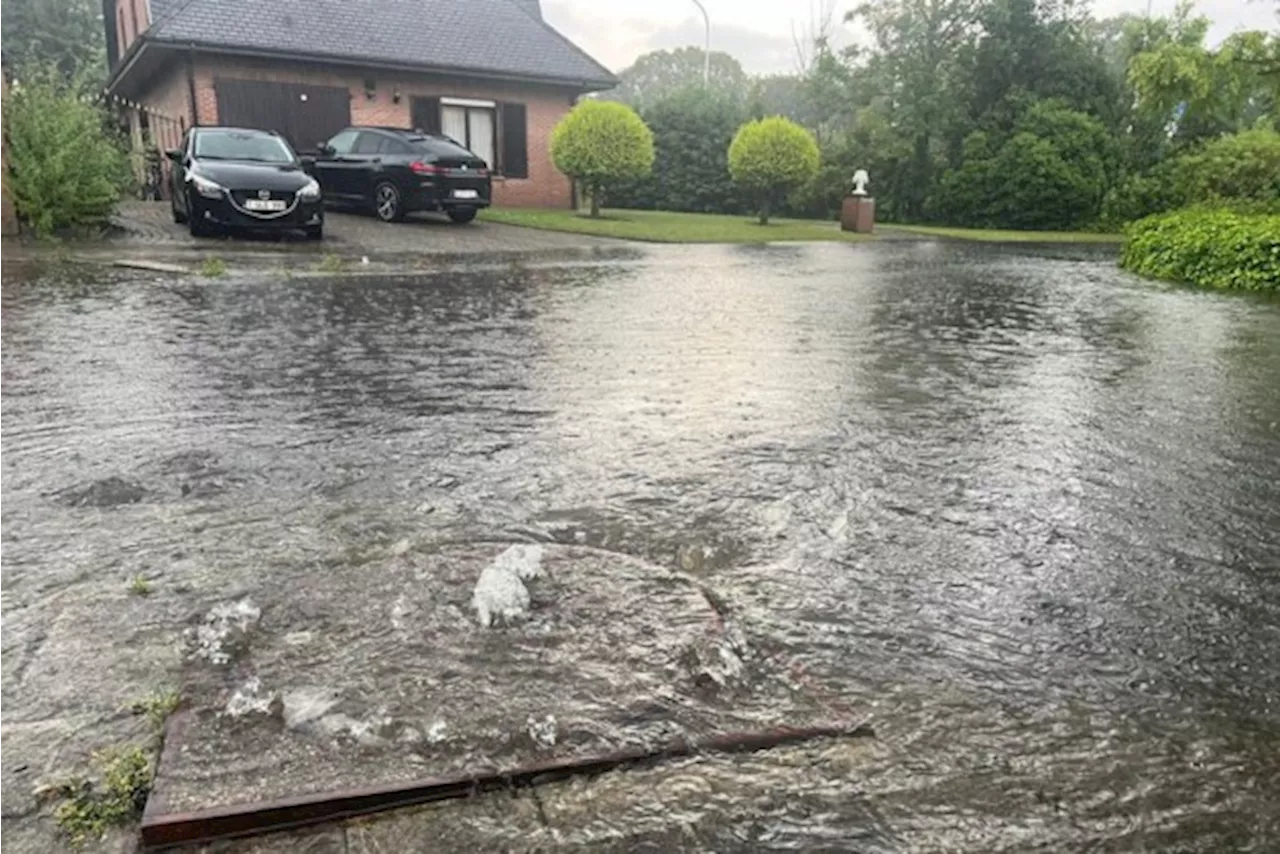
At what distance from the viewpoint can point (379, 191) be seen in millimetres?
16688

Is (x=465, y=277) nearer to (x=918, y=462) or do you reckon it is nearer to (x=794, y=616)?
(x=918, y=462)

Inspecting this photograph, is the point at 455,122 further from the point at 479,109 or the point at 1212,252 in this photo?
the point at 1212,252

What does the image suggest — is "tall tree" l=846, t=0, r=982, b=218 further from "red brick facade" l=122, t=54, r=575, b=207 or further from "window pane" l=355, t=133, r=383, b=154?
"window pane" l=355, t=133, r=383, b=154

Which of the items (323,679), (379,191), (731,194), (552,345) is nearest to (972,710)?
(323,679)

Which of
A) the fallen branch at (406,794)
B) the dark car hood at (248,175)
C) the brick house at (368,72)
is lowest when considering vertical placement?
the fallen branch at (406,794)

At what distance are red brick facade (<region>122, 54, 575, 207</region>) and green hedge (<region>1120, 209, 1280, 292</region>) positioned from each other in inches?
488

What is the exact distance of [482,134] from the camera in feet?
72.0

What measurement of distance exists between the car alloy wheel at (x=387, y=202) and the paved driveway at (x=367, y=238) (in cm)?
24

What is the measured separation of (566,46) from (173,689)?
22.8 metres

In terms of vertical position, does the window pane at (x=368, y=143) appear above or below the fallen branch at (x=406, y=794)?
above

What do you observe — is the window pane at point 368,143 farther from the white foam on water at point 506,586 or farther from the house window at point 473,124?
the white foam on water at point 506,586

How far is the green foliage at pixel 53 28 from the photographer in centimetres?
4203

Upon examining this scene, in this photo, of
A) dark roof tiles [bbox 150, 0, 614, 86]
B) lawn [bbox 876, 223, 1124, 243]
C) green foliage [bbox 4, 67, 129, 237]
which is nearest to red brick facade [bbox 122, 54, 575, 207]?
dark roof tiles [bbox 150, 0, 614, 86]

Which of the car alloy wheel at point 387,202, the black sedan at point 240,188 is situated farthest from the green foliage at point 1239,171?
the black sedan at point 240,188
